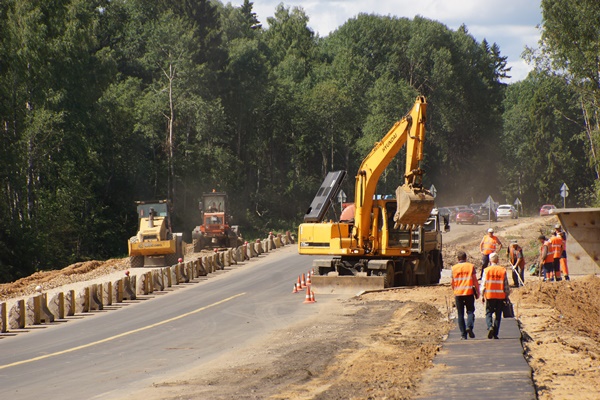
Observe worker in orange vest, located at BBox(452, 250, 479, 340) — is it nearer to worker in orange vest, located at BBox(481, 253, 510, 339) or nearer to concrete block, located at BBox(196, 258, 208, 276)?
worker in orange vest, located at BBox(481, 253, 510, 339)

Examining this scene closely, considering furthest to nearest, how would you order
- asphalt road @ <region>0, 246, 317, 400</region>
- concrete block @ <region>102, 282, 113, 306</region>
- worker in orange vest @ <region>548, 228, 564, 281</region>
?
worker in orange vest @ <region>548, 228, 564, 281</region>
concrete block @ <region>102, 282, 113, 306</region>
asphalt road @ <region>0, 246, 317, 400</region>

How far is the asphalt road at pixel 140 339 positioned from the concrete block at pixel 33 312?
25.5 inches

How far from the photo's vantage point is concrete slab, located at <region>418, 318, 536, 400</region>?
37.8 ft

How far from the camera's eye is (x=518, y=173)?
11488cm

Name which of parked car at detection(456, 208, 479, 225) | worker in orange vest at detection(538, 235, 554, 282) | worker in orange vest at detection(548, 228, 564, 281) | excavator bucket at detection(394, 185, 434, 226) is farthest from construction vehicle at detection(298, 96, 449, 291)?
parked car at detection(456, 208, 479, 225)

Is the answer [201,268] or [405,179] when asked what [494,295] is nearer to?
[405,179]

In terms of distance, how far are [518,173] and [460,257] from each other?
102113 millimetres

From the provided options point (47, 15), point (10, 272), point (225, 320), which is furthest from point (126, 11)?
point (225, 320)

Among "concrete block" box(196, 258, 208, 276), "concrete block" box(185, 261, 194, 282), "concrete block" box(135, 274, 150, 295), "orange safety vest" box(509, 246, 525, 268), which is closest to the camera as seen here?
"orange safety vest" box(509, 246, 525, 268)

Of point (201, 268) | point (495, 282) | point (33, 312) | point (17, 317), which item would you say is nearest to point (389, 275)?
point (33, 312)

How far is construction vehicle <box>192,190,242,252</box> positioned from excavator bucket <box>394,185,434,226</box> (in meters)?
25.2

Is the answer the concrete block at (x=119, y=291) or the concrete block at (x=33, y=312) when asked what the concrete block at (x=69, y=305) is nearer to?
the concrete block at (x=33, y=312)

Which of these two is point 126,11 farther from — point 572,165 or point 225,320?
point 225,320

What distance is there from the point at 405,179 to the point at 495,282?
1061 centimetres
